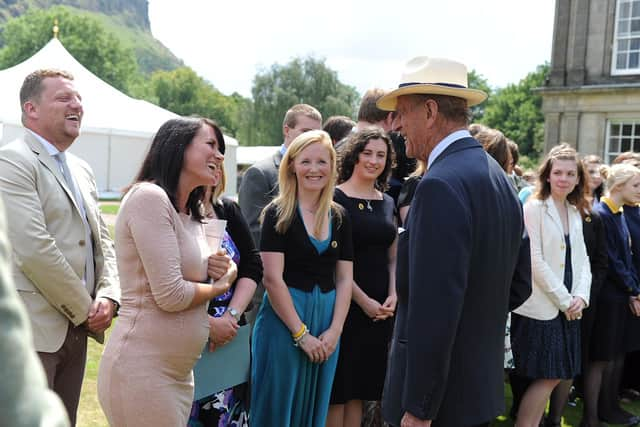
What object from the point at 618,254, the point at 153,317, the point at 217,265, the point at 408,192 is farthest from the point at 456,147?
the point at 618,254

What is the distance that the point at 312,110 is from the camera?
16.7ft

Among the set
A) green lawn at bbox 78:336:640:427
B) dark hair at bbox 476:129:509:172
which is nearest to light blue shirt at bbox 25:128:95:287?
green lawn at bbox 78:336:640:427

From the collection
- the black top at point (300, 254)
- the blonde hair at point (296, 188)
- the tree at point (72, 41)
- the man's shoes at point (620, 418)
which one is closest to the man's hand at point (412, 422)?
the black top at point (300, 254)

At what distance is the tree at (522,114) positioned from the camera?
57.5m

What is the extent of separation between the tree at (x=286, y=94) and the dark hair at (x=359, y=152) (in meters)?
47.9

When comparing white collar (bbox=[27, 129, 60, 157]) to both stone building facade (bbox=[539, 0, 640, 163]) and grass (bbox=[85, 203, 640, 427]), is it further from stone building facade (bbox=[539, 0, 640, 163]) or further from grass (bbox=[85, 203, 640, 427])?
stone building facade (bbox=[539, 0, 640, 163])

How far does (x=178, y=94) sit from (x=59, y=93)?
83.6 m

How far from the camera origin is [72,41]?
63.6 m

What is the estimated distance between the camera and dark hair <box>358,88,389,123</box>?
5.12 metres

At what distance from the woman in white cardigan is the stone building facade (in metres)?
15.6

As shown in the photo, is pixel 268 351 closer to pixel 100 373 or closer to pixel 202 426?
pixel 202 426

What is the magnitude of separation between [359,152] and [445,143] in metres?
1.86

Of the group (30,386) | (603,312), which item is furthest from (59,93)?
(603,312)

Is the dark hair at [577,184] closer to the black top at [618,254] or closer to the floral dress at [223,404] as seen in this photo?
the black top at [618,254]
